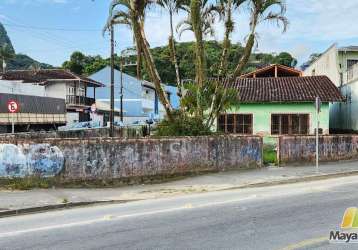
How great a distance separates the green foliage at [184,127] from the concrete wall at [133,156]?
0.97m

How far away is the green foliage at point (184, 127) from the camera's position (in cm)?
2028

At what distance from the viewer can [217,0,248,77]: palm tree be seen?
22.5m

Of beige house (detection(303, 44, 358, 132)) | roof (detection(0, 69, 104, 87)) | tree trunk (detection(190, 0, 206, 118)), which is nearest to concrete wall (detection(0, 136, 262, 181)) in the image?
tree trunk (detection(190, 0, 206, 118))

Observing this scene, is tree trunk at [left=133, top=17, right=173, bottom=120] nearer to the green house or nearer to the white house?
the green house

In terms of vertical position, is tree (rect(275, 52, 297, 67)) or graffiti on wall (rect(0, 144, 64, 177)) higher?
tree (rect(275, 52, 297, 67))

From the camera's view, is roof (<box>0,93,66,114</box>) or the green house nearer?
the green house

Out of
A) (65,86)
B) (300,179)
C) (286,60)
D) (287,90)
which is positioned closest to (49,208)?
(300,179)

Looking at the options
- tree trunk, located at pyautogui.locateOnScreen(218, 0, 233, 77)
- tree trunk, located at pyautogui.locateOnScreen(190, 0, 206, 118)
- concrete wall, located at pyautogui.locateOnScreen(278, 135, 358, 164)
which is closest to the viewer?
tree trunk, located at pyautogui.locateOnScreen(190, 0, 206, 118)

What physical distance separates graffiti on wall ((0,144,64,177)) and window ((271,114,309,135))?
17.0 m

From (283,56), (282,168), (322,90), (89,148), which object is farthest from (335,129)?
(283,56)

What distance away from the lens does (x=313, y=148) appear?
2291 centimetres

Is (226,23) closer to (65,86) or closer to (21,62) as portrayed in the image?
(65,86)

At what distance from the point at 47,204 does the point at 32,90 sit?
46.4 m

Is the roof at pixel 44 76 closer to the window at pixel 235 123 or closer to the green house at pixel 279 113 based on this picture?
the window at pixel 235 123
